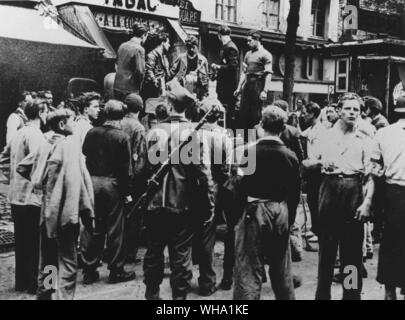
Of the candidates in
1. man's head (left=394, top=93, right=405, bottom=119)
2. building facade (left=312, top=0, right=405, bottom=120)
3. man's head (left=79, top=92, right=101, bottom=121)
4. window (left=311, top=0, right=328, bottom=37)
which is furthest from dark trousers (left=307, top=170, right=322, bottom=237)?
window (left=311, top=0, right=328, bottom=37)

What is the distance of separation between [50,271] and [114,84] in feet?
15.2

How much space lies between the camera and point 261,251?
514 cm

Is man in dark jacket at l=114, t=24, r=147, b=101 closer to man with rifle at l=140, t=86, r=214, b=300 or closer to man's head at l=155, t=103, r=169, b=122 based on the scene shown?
man's head at l=155, t=103, r=169, b=122

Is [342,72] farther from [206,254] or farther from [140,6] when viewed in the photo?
[206,254]

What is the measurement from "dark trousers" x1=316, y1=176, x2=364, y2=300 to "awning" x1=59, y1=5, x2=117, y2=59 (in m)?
8.93

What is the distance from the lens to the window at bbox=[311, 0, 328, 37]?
27.4m

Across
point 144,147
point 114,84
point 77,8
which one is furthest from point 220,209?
point 77,8

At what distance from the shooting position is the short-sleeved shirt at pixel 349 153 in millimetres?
5793

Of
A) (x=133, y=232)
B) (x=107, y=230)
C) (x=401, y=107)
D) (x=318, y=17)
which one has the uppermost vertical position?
(x=318, y=17)

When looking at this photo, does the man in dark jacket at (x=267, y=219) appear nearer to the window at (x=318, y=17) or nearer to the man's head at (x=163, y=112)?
the man's head at (x=163, y=112)

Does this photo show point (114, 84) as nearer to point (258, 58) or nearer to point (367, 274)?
point (258, 58)

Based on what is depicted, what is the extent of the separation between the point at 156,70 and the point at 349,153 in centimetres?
549

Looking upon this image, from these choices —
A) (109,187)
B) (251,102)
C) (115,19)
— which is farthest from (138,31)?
(115,19)

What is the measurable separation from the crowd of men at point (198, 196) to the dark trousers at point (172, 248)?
1cm
